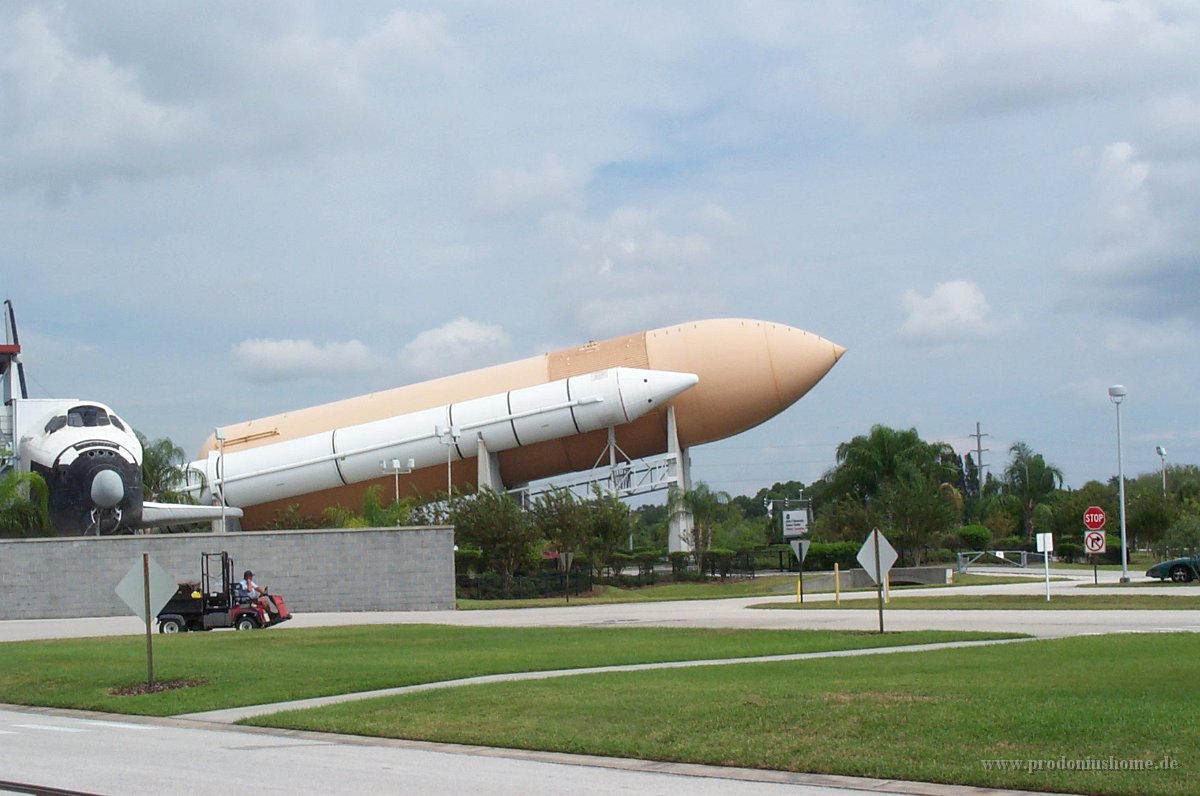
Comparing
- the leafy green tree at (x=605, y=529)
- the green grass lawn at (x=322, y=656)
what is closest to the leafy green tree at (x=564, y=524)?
the leafy green tree at (x=605, y=529)

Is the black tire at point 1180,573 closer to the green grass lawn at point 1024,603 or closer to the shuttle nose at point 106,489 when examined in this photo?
the green grass lawn at point 1024,603

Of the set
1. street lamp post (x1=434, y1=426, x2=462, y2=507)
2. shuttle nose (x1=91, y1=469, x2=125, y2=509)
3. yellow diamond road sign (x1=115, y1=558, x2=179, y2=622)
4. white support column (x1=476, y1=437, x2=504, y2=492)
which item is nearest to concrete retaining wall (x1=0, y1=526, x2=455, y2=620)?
shuttle nose (x1=91, y1=469, x2=125, y2=509)

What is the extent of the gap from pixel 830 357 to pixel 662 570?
12.0 metres

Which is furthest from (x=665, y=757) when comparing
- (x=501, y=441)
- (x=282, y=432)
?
(x=282, y=432)

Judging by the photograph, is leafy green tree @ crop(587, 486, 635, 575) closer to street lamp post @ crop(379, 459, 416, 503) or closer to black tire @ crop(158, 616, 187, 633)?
street lamp post @ crop(379, 459, 416, 503)

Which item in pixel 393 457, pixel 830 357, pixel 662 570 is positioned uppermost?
pixel 830 357

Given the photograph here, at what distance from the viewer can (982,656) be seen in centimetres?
1670

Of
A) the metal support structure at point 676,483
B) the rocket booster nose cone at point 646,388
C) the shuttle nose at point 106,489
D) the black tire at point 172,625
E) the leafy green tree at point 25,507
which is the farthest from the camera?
the metal support structure at point 676,483

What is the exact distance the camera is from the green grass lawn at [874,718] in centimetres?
931

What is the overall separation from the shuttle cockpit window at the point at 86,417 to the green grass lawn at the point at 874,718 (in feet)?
108

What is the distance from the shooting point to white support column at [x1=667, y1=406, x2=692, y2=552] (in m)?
58.3

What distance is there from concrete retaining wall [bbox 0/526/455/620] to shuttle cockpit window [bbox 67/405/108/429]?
26.2ft

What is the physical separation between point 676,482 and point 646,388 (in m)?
5.26

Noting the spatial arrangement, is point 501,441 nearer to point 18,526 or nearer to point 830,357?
point 830,357
